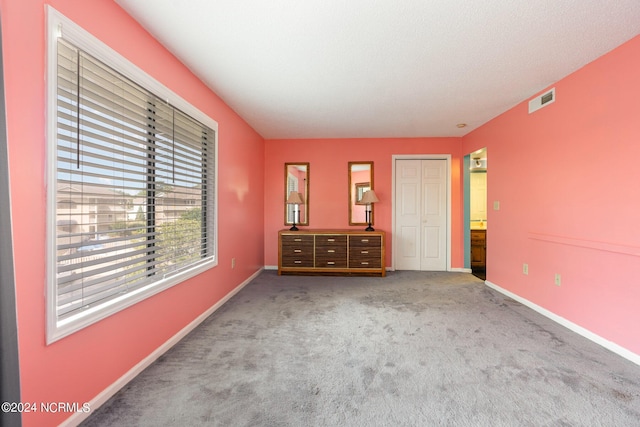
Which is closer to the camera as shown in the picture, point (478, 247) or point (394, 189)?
point (394, 189)

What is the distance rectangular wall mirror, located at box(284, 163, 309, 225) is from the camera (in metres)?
5.05

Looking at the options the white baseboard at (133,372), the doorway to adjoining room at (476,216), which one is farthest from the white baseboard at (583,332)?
the white baseboard at (133,372)

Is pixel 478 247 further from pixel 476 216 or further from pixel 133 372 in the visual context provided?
pixel 133 372

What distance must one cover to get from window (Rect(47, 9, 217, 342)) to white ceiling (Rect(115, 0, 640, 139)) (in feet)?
1.76

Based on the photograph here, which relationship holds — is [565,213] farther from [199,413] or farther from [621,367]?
[199,413]

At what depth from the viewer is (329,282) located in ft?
13.8

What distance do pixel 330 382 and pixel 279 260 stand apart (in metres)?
2.95

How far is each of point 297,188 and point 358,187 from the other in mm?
1177

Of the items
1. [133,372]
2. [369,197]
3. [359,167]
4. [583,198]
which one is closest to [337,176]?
[359,167]

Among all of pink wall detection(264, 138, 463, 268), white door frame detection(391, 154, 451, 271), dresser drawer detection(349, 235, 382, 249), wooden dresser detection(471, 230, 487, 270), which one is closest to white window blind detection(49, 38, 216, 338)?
pink wall detection(264, 138, 463, 268)

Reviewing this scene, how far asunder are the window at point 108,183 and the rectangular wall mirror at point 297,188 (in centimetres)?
261

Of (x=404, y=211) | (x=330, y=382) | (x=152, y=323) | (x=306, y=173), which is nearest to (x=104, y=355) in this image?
(x=152, y=323)

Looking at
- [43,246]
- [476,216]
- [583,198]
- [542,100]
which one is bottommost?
[43,246]

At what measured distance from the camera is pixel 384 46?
212 centimetres
